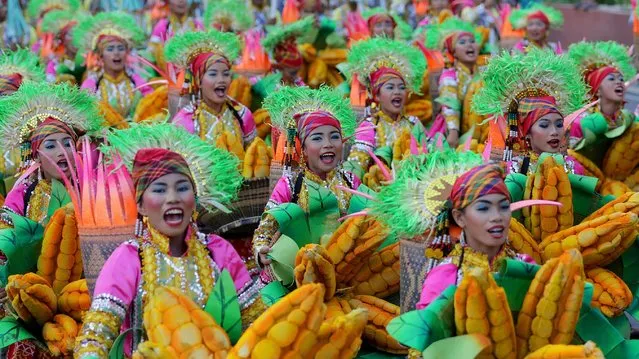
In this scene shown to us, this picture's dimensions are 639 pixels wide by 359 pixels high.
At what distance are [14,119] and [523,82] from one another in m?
2.43

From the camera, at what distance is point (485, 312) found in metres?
3.75

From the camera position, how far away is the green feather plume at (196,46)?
296 inches

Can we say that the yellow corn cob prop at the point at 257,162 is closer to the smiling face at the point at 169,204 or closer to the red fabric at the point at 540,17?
the smiling face at the point at 169,204

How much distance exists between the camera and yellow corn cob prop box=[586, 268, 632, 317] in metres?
4.74

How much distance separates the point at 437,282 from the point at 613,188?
2.90 m

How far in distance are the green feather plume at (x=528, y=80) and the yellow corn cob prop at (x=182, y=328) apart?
7.46 feet

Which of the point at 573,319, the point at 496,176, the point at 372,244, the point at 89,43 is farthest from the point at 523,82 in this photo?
the point at 89,43

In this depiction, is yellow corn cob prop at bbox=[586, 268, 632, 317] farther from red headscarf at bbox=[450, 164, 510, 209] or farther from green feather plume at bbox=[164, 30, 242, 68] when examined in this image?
green feather plume at bbox=[164, 30, 242, 68]

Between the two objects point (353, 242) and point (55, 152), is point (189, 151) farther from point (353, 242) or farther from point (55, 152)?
point (55, 152)

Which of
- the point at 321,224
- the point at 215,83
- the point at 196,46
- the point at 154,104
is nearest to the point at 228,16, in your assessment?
the point at 154,104

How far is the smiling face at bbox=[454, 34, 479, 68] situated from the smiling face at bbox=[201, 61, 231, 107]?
2443mm

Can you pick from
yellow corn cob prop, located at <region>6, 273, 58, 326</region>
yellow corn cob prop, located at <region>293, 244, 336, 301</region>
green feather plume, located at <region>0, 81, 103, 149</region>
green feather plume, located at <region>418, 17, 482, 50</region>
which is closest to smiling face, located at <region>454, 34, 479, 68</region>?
green feather plume, located at <region>418, 17, 482, 50</region>

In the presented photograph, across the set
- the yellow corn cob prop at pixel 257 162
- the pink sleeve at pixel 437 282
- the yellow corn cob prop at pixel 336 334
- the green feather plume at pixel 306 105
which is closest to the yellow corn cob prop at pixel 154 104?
the yellow corn cob prop at pixel 257 162

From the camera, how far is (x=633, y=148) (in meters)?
6.93
